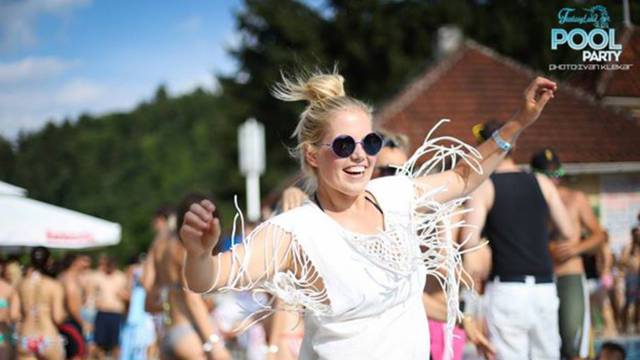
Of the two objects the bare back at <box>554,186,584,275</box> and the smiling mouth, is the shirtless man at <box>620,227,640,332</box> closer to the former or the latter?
the bare back at <box>554,186,584,275</box>

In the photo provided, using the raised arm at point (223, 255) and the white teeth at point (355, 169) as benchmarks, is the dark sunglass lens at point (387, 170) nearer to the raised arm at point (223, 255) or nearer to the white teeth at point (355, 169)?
the white teeth at point (355, 169)

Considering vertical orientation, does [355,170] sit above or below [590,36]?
below

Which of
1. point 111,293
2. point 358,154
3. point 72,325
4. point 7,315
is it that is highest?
point 358,154

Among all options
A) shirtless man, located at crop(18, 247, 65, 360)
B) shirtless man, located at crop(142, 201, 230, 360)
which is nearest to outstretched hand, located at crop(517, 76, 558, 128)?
shirtless man, located at crop(142, 201, 230, 360)

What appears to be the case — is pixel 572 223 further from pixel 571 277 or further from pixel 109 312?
pixel 109 312

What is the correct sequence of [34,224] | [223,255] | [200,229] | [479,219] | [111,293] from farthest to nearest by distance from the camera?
[111,293]
[34,224]
[479,219]
[223,255]
[200,229]

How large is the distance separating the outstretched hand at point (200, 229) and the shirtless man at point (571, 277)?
12.5ft

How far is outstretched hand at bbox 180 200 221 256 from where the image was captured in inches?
95.7

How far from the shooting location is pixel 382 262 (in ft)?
9.39

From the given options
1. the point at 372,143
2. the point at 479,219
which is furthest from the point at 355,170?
the point at 479,219

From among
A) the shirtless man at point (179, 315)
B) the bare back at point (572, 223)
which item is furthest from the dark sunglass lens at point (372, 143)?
the shirtless man at point (179, 315)

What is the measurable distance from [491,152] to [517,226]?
1973 millimetres

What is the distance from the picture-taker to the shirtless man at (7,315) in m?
7.94

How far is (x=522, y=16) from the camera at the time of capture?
79.1 feet
